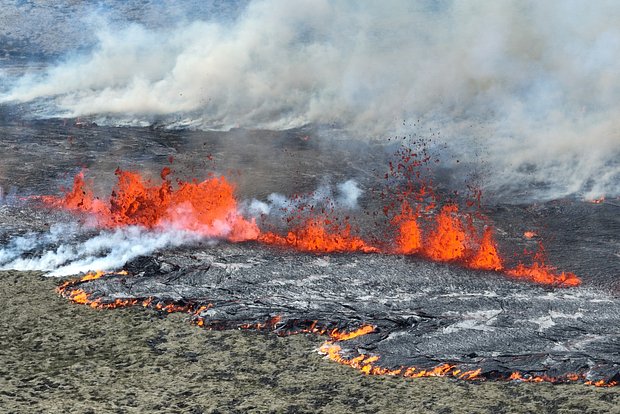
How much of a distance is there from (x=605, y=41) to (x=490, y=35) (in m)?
4.60

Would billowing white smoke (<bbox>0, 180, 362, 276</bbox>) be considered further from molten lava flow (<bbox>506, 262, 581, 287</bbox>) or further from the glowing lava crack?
molten lava flow (<bbox>506, 262, 581, 287</bbox>)

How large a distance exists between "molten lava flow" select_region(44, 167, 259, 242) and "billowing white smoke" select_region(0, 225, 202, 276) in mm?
471

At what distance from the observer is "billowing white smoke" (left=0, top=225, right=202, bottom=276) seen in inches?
574

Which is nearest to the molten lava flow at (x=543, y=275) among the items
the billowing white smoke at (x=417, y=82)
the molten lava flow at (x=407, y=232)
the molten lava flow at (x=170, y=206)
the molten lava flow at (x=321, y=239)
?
the molten lava flow at (x=407, y=232)

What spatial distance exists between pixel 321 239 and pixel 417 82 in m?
14.0

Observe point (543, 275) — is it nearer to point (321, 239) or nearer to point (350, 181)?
point (321, 239)

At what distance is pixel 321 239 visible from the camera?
52.3 ft

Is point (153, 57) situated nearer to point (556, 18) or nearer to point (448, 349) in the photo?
point (556, 18)

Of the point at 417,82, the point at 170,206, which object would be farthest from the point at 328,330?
the point at 417,82

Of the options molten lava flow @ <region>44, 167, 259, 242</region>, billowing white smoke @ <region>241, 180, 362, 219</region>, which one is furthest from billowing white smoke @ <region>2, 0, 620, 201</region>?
molten lava flow @ <region>44, 167, 259, 242</region>

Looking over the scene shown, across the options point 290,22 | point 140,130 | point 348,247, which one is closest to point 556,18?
point 290,22

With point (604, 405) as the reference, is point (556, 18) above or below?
above

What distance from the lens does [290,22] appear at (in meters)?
34.5

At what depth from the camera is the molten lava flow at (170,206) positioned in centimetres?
1638
